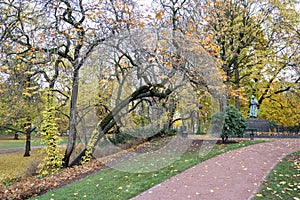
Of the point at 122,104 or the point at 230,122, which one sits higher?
the point at 122,104

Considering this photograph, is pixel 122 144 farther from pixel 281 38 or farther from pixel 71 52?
pixel 281 38

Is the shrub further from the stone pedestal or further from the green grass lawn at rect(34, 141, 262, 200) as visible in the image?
the stone pedestal

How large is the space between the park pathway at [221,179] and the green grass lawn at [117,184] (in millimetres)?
295

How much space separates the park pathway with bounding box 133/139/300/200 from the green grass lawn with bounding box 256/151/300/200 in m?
0.15

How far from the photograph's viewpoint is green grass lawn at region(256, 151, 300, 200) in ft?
15.2

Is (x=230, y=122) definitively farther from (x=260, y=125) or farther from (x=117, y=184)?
(x=117, y=184)

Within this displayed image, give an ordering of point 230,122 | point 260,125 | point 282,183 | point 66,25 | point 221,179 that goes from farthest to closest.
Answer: point 260,125 < point 230,122 < point 66,25 < point 221,179 < point 282,183

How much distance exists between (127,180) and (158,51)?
485cm

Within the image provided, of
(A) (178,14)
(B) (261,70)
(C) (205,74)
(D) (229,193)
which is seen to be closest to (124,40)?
(A) (178,14)

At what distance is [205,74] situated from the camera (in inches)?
387

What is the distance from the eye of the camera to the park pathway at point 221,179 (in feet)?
15.9

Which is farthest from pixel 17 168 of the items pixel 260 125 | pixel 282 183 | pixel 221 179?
pixel 260 125

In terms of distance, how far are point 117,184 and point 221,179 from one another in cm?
248

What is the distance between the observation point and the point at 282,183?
5297 mm
